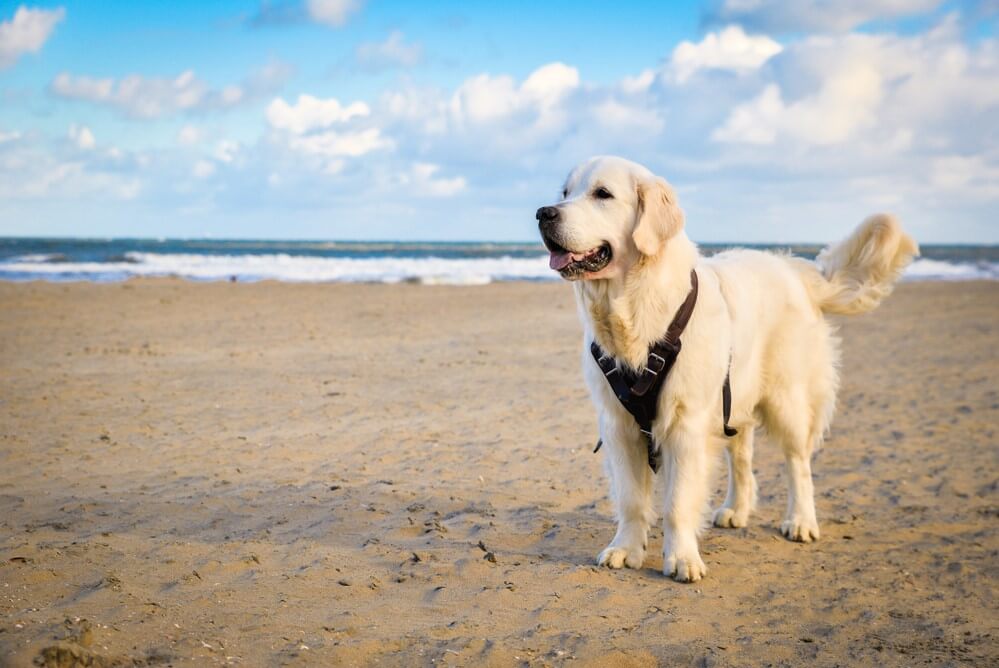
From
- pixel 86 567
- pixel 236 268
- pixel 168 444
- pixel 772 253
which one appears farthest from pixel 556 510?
pixel 236 268

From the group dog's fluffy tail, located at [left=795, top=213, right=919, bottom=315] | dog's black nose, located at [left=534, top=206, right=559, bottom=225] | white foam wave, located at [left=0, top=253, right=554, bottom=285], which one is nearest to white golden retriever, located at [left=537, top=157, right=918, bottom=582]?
dog's black nose, located at [left=534, top=206, right=559, bottom=225]

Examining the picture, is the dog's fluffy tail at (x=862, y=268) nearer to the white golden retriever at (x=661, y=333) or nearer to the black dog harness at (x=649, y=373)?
the white golden retriever at (x=661, y=333)

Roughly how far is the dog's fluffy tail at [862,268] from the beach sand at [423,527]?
1193mm

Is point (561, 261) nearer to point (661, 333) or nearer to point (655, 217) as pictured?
point (655, 217)

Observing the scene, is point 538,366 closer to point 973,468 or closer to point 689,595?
point 973,468

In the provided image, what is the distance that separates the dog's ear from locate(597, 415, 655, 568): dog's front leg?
0.97 metres

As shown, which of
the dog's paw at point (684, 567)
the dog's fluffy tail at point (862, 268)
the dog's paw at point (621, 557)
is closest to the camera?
the dog's paw at point (684, 567)

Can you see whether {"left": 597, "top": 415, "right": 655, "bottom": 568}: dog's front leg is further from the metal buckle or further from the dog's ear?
the dog's ear

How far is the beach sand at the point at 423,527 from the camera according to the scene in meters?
3.30

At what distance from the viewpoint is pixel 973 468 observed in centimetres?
659

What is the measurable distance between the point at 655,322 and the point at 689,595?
4.55 ft

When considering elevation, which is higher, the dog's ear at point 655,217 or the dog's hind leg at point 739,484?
the dog's ear at point 655,217

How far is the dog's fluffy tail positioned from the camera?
568 centimetres

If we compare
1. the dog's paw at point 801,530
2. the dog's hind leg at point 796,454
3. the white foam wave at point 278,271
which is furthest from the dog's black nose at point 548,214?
the white foam wave at point 278,271
